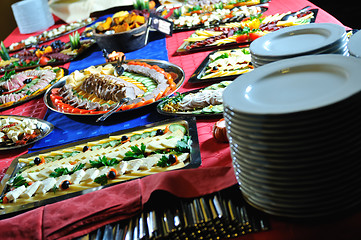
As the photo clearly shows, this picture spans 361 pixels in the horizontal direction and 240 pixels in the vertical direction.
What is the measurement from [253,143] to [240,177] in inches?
6.2

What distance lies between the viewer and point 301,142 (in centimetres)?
89

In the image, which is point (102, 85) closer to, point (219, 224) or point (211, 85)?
point (211, 85)

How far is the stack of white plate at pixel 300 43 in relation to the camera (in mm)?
1326

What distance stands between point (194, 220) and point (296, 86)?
1.43 feet

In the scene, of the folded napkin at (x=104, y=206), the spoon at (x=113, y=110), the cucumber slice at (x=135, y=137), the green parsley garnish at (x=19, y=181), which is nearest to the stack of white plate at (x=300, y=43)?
the folded napkin at (x=104, y=206)

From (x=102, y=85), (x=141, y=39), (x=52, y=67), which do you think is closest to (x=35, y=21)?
(x=52, y=67)

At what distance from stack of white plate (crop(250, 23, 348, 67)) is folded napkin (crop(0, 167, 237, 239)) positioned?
0.43 meters

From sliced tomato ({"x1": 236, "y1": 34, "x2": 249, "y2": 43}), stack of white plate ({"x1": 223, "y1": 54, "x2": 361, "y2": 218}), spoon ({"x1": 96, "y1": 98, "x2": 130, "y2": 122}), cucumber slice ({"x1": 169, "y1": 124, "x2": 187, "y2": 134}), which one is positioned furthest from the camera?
sliced tomato ({"x1": 236, "y1": 34, "x2": 249, "y2": 43})

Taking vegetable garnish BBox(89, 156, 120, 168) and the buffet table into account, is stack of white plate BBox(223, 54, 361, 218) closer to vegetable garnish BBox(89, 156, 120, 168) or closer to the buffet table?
the buffet table

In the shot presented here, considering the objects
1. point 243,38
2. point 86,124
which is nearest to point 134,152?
point 86,124

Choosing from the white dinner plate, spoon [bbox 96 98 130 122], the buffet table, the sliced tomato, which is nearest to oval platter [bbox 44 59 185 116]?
spoon [bbox 96 98 130 122]

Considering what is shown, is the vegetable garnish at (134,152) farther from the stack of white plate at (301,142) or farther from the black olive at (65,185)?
the stack of white plate at (301,142)

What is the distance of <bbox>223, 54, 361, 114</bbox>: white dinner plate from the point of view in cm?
91

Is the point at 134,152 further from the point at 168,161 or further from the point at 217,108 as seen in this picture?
the point at 217,108
